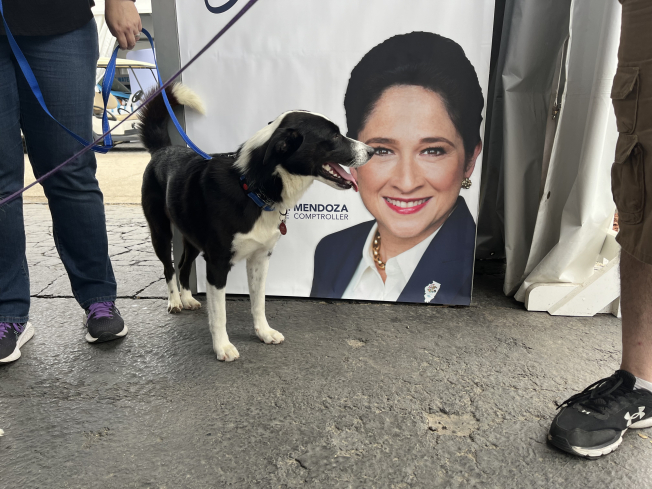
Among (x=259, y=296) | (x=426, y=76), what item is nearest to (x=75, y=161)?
(x=259, y=296)

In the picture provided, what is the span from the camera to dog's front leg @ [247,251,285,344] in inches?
83.3

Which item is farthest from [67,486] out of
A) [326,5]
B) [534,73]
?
[534,73]

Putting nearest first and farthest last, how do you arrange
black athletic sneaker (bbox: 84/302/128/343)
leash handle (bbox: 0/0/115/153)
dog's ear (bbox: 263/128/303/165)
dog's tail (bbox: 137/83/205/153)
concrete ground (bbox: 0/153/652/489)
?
concrete ground (bbox: 0/153/652/489) → leash handle (bbox: 0/0/115/153) → dog's ear (bbox: 263/128/303/165) → black athletic sneaker (bbox: 84/302/128/343) → dog's tail (bbox: 137/83/205/153)

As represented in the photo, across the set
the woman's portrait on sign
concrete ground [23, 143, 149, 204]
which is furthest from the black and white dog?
concrete ground [23, 143, 149, 204]

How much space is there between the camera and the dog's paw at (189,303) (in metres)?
2.53

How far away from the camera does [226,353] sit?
1.97 meters

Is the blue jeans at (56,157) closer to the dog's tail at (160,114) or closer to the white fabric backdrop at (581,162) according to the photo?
the dog's tail at (160,114)

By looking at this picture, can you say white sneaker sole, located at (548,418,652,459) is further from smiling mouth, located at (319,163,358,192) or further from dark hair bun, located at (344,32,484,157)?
dark hair bun, located at (344,32,484,157)

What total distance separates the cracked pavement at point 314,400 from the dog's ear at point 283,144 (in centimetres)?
83

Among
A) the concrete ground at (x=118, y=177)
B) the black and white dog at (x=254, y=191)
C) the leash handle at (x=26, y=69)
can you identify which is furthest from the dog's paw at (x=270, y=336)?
the concrete ground at (x=118, y=177)

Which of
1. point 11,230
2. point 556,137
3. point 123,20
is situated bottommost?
point 11,230

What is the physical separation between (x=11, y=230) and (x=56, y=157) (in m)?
0.35

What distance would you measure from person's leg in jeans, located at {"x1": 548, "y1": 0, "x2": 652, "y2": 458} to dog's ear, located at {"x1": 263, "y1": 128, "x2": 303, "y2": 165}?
106cm

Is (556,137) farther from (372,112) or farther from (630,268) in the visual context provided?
(630,268)
